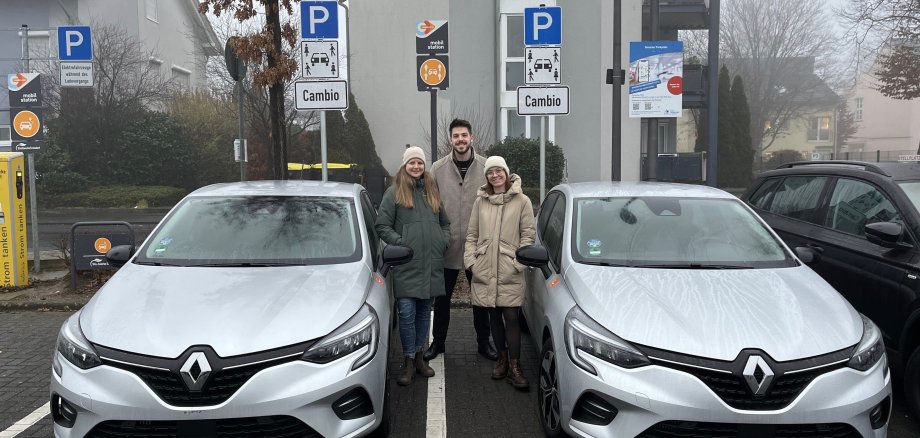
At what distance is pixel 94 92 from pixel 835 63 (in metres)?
48.2

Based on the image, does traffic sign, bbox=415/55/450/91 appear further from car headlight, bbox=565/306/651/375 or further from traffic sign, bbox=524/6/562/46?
car headlight, bbox=565/306/651/375

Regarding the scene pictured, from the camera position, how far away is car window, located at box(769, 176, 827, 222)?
566 cm

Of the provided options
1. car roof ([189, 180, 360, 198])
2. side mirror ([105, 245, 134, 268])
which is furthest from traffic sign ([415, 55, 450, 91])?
side mirror ([105, 245, 134, 268])

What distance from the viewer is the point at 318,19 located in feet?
24.4

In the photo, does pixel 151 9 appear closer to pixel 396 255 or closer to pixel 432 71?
pixel 432 71

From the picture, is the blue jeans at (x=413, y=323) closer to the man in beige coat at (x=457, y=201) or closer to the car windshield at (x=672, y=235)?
the man in beige coat at (x=457, y=201)

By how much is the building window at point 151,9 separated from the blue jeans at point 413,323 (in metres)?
30.0

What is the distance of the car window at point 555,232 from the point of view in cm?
452

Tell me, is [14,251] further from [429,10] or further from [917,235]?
[429,10]

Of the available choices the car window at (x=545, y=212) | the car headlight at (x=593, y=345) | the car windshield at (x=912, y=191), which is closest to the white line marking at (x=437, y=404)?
the car headlight at (x=593, y=345)

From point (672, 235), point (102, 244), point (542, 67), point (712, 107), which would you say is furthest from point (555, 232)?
point (712, 107)

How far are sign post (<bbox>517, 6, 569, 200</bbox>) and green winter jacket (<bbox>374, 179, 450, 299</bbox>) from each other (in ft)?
9.71

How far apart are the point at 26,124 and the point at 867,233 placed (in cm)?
976

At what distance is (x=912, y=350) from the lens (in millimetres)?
4262
